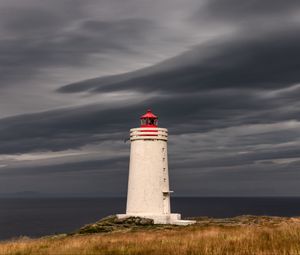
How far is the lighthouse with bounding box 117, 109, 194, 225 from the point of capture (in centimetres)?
4300

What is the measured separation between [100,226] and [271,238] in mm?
24756

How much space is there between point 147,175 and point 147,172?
0.28 metres

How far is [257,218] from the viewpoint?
4409 centimetres

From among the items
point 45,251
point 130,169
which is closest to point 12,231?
point 130,169

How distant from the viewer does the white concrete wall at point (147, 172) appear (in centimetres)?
4300

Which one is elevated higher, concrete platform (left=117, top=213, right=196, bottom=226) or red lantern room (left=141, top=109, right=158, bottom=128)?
red lantern room (left=141, top=109, right=158, bottom=128)

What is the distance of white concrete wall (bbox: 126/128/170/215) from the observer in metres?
43.0

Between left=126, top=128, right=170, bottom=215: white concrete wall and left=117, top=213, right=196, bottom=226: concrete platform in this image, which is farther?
left=126, top=128, right=170, bottom=215: white concrete wall

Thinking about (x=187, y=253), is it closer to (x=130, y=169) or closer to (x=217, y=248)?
(x=217, y=248)

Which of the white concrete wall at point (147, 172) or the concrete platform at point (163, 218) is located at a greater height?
the white concrete wall at point (147, 172)

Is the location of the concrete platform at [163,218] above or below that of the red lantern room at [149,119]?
below

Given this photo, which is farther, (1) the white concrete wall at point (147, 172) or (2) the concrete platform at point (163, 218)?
(1) the white concrete wall at point (147, 172)

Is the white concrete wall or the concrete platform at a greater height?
the white concrete wall

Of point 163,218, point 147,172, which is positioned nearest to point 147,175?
point 147,172
